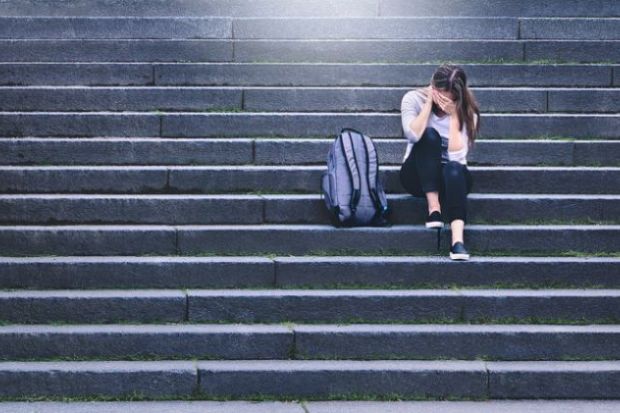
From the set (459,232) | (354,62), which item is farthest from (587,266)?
(354,62)

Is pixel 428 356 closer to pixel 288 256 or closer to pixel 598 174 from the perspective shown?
pixel 288 256

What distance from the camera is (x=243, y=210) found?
6.83 m

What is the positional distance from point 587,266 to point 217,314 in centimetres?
235

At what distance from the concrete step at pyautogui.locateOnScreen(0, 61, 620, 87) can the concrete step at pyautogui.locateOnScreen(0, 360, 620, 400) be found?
3.16 m

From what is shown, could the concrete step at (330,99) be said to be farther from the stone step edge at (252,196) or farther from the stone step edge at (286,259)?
the stone step edge at (286,259)

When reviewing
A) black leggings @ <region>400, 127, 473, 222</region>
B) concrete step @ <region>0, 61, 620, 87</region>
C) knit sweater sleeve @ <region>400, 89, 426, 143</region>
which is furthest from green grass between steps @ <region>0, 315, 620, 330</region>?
concrete step @ <region>0, 61, 620, 87</region>

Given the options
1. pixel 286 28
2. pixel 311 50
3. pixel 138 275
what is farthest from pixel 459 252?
pixel 286 28

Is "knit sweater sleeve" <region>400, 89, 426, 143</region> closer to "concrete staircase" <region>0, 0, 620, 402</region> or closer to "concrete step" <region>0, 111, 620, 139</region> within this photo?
"concrete staircase" <region>0, 0, 620, 402</region>

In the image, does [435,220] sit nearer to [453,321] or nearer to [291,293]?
[453,321]

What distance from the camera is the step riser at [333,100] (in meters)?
7.98

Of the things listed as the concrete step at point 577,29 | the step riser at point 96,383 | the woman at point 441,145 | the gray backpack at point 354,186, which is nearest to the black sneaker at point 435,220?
the woman at point 441,145

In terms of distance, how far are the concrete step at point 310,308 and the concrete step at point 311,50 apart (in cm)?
302

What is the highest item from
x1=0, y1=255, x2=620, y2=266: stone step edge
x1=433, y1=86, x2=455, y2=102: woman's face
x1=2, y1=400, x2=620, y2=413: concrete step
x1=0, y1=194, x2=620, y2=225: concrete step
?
x1=433, y1=86, x2=455, y2=102: woman's face

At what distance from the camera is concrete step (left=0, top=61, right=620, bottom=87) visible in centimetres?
825
